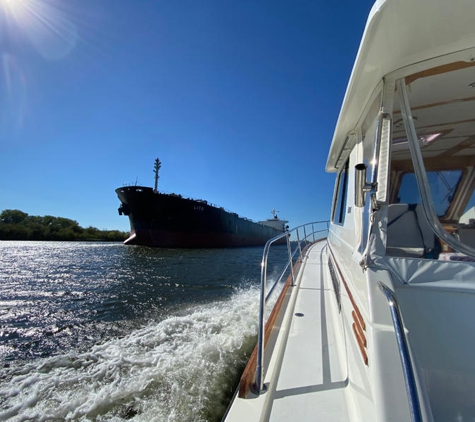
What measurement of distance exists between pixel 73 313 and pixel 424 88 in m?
5.59

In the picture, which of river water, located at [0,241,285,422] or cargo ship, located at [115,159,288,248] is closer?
river water, located at [0,241,285,422]

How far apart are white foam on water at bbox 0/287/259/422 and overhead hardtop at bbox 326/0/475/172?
2.29 m

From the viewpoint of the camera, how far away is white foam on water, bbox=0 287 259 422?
1.58 m

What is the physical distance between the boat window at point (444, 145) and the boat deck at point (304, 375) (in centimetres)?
80

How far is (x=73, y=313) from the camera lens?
414cm

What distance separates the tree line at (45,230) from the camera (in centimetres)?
3947

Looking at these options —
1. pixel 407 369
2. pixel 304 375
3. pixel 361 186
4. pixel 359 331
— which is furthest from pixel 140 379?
pixel 361 186

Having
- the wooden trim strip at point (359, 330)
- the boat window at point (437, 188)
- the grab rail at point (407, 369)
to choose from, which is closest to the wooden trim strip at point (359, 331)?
the wooden trim strip at point (359, 330)

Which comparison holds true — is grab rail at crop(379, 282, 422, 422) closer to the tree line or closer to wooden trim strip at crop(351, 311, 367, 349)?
wooden trim strip at crop(351, 311, 367, 349)

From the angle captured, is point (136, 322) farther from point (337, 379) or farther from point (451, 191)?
point (451, 191)

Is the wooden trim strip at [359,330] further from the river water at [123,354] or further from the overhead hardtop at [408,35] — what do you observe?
the overhead hardtop at [408,35]

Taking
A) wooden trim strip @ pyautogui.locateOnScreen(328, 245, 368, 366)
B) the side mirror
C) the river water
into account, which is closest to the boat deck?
wooden trim strip @ pyautogui.locateOnScreen(328, 245, 368, 366)

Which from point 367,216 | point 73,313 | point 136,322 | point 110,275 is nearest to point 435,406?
point 367,216

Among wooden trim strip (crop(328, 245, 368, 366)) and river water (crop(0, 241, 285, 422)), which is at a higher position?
wooden trim strip (crop(328, 245, 368, 366))
